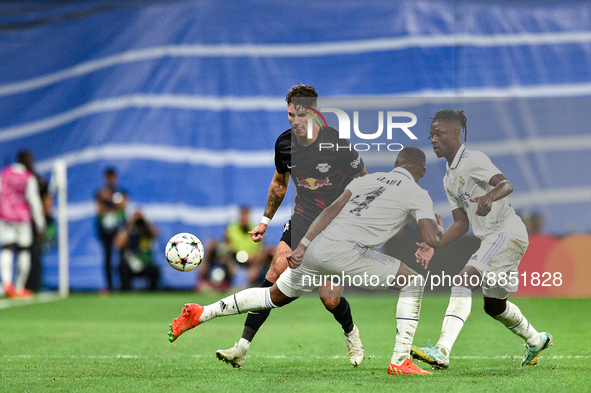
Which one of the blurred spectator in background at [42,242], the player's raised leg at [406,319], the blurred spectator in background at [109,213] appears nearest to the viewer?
the player's raised leg at [406,319]

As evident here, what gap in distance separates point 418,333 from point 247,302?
2.94 metres

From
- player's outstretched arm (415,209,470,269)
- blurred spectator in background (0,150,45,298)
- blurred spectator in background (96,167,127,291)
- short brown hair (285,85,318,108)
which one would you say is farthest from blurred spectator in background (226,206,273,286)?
player's outstretched arm (415,209,470,269)

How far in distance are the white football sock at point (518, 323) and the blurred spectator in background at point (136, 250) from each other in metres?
8.67

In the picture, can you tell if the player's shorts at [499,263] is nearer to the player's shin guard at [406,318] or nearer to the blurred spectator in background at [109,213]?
the player's shin guard at [406,318]

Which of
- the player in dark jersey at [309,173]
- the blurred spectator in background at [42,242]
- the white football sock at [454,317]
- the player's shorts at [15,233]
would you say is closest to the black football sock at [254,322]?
the player in dark jersey at [309,173]

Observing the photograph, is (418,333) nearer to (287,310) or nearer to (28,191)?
(287,310)

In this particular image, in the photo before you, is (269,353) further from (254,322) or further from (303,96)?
(303,96)

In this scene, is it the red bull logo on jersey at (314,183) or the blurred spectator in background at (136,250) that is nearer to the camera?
the red bull logo on jersey at (314,183)

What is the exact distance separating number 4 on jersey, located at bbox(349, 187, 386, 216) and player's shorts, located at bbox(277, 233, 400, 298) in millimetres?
255

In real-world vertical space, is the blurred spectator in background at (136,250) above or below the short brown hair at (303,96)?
below

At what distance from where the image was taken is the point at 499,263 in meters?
5.19

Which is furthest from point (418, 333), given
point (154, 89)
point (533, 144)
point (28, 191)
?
point (154, 89)

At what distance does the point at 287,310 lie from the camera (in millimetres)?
10281

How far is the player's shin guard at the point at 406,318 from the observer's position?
492 centimetres
